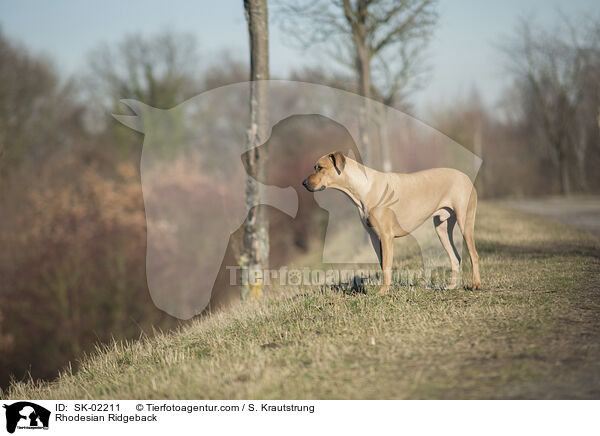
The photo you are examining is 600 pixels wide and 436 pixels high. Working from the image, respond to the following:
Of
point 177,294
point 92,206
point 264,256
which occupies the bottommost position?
point 177,294

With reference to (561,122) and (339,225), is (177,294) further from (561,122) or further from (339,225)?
(561,122)

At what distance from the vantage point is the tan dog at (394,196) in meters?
5.08

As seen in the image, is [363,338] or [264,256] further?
[264,256]

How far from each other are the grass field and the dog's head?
1514 millimetres

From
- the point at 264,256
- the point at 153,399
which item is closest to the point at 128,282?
the point at 264,256

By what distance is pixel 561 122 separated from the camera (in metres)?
26.6
